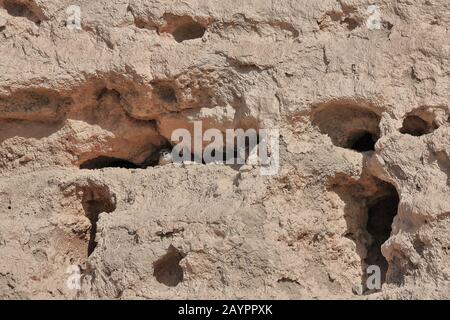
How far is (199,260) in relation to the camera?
143 inches

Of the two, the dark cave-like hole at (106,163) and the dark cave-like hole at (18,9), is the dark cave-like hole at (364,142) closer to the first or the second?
the dark cave-like hole at (106,163)

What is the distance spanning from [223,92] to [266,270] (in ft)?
2.59

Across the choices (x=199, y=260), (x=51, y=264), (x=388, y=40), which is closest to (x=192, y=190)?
(x=199, y=260)

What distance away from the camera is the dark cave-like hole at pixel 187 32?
411cm

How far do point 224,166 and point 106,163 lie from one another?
646 mm

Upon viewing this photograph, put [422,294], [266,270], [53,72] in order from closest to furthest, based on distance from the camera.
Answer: [422,294] → [266,270] → [53,72]

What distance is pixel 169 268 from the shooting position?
3752 millimetres

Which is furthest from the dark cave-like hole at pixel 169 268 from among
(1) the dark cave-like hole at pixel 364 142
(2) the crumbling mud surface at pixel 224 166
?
Result: (1) the dark cave-like hole at pixel 364 142

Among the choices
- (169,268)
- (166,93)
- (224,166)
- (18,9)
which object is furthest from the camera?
(18,9)

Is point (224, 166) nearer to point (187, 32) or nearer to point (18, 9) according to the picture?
point (187, 32)

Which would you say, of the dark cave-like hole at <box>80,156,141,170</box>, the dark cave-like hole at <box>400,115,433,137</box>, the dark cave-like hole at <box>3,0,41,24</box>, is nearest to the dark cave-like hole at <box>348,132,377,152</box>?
the dark cave-like hole at <box>400,115,433,137</box>

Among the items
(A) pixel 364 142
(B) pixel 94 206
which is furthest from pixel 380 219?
(B) pixel 94 206

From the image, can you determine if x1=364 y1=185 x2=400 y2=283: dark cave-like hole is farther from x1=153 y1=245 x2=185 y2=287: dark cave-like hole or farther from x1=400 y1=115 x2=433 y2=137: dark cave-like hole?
x1=153 y1=245 x2=185 y2=287: dark cave-like hole

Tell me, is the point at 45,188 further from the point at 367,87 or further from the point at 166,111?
the point at 367,87
